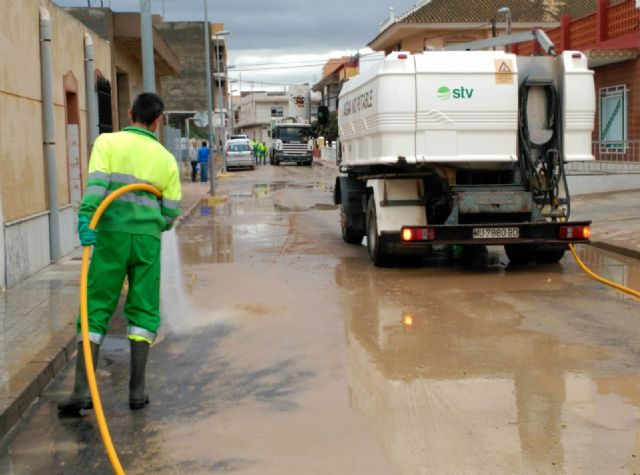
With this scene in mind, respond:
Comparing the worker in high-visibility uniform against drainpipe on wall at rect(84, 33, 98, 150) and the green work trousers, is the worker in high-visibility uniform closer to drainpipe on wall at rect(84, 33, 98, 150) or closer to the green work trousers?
the green work trousers

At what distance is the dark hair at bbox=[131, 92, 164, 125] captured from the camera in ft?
19.8

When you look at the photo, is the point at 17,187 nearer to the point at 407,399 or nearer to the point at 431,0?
the point at 407,399

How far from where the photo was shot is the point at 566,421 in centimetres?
537

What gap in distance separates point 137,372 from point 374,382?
1671 mm

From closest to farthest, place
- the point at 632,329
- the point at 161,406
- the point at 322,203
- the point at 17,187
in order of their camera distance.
Answer: the point at 161,406 → the point at 632,329 → the point at 17,187 → the point at 322,203

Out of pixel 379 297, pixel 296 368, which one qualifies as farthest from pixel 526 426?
pixel 379 297

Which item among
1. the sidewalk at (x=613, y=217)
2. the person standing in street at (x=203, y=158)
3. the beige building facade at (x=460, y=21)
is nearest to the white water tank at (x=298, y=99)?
the beige building facade at (x=460, y=21)

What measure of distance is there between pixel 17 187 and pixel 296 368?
5.71 m

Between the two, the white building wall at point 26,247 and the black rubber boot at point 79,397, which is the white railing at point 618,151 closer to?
the white building wall at point 26,247

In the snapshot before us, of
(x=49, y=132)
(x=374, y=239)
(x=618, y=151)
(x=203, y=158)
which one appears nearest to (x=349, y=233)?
(x=374, y=239)

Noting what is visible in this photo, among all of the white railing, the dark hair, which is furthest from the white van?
the dark hair

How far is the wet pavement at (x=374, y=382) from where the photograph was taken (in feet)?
16.0

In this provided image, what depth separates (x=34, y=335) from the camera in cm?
757

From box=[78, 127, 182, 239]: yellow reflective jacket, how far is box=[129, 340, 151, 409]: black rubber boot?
2.39 ft
